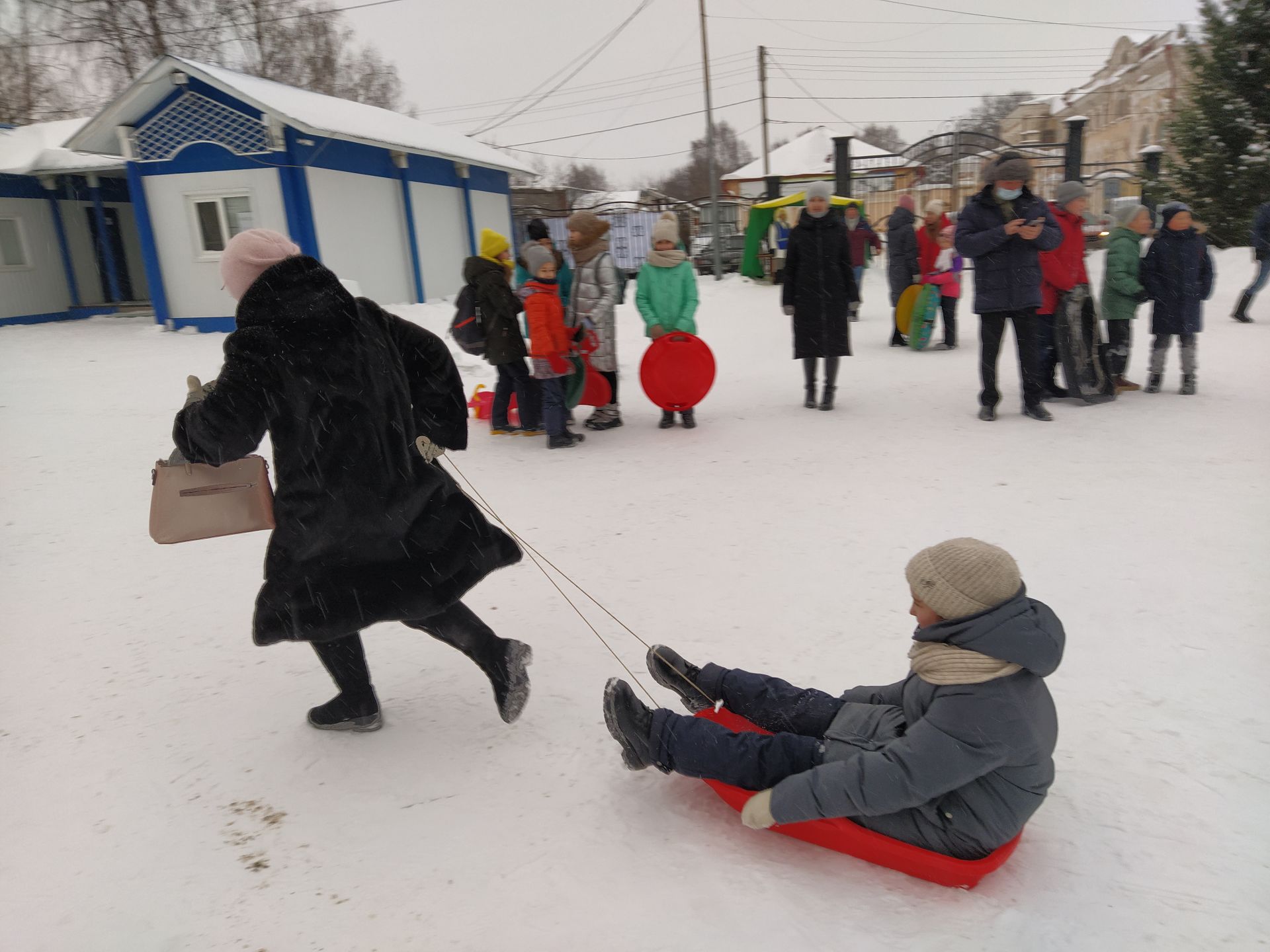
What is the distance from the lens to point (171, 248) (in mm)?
13875

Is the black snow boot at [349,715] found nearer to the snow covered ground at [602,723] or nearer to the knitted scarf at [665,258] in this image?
the snow covered ground at [602,723]

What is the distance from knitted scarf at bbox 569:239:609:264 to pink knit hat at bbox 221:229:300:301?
4675 mm

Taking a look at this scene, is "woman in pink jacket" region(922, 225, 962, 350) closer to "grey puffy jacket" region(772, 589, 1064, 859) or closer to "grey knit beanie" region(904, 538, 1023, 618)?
"grey knit beanie" region(904, 538, 1023, 618)

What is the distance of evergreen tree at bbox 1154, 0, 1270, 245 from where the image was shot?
16.0 meters

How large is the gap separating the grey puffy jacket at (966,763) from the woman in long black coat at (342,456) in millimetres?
1250

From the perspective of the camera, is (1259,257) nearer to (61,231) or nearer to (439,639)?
(439,639)

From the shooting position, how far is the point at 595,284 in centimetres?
708

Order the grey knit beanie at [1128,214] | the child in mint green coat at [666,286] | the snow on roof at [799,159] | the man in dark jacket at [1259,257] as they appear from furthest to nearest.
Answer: the snow on roof at [799,159] < the man in dark jacket at [1259,257] < the child in mint green coat at [666,286] < the grey knit beanie at [1128,214]

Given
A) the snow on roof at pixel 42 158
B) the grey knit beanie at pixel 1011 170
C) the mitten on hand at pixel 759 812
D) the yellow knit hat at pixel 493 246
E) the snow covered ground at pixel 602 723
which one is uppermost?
the snow on roof at pixel 42 158

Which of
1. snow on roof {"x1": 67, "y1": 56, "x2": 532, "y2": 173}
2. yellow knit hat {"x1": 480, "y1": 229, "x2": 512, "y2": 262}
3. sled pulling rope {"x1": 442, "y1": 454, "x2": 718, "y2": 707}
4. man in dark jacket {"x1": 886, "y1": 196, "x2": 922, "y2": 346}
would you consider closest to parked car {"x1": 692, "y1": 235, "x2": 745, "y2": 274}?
snow on roof {"x1": 67, "y1": 56, "x2": 532, "y2": 173}

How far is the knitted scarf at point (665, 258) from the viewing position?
23.0ft

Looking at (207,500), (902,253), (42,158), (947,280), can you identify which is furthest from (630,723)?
(42,158)

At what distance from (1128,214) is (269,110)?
11.5m

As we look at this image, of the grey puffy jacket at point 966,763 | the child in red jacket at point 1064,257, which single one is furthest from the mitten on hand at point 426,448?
the child in red jacket at point 1064,257
